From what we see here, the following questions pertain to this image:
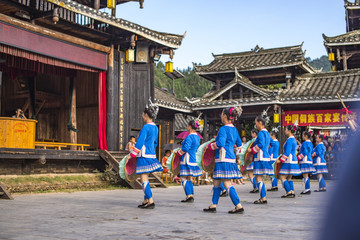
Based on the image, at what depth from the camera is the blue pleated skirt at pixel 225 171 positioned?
5914 mm

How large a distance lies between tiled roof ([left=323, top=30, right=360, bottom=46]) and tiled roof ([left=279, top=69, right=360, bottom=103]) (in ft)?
5.89

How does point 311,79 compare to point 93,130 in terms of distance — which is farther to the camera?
point 311,79

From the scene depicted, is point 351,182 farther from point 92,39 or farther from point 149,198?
A: point 92,39

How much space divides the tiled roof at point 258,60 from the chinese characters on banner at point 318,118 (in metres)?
3.09

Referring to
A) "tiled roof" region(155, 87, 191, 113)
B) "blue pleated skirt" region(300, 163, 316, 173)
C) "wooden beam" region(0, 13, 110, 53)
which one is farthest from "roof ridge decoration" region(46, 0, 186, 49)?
"blue pleated skirt" region(300, 163, 316, 173)

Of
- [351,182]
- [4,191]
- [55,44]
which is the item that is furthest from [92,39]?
[351,182]

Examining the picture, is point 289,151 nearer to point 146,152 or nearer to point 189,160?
point 189,160

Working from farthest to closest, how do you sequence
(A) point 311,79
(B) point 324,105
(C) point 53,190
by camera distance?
(A) point 311,79, (B) point 324,105, (C) point 53,190

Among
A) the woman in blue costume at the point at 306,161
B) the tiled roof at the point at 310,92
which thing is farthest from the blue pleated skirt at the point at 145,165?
the tiled roof at the point at 310,92

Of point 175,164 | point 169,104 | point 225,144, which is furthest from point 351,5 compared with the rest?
point 225,144

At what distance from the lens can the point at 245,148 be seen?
8.12 metres

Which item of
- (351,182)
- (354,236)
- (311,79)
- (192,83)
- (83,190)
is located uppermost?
(192,83)

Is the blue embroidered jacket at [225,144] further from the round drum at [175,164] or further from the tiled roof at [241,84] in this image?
the tiled roof at [241,84]

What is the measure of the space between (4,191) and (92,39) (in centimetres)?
706
